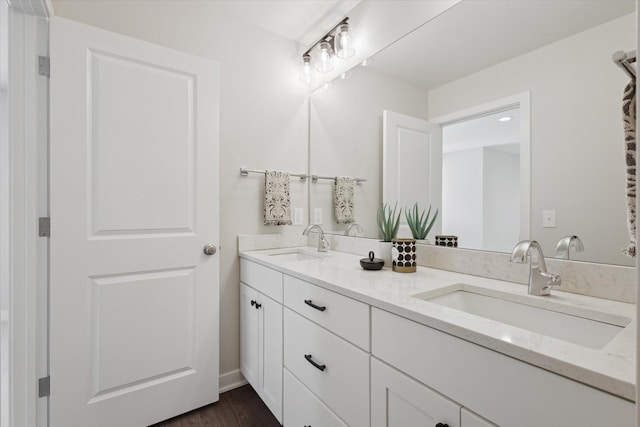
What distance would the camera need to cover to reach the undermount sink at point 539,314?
81cm

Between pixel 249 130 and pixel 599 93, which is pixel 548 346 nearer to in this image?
pixel 599 93

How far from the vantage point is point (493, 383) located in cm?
67

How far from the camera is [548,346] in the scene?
622mm

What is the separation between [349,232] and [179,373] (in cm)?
129

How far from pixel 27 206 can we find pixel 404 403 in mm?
1684

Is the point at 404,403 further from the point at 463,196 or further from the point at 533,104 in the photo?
the point at 533,104

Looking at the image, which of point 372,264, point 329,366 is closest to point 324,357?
point 329,366

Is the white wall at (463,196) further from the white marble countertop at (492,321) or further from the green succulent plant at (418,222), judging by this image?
the white marble countertop at (492,321)

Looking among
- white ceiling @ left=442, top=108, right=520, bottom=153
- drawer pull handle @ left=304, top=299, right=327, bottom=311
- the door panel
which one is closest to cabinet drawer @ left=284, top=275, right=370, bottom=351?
drawer pull handle @ left=304, top=299, right=327, bottom=311

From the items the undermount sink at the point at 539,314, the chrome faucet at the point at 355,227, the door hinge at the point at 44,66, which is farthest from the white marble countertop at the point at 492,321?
the door hinge at the point at 44,66

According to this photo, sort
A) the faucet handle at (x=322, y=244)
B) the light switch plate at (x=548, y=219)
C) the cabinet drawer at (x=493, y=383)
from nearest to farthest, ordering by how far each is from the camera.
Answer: the cabinet drawer at (x=493, y=383) → the light switch plate at (x=548, y=219) → the faucet handle at (x=322, y=244)

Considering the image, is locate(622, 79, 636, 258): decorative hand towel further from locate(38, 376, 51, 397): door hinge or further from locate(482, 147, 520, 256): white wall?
locate(38, 376, 51, 397): door hinge

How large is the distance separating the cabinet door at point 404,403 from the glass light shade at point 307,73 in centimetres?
201

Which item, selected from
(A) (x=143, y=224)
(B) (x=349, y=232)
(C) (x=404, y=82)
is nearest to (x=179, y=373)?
(A) (x=143, y=224)
